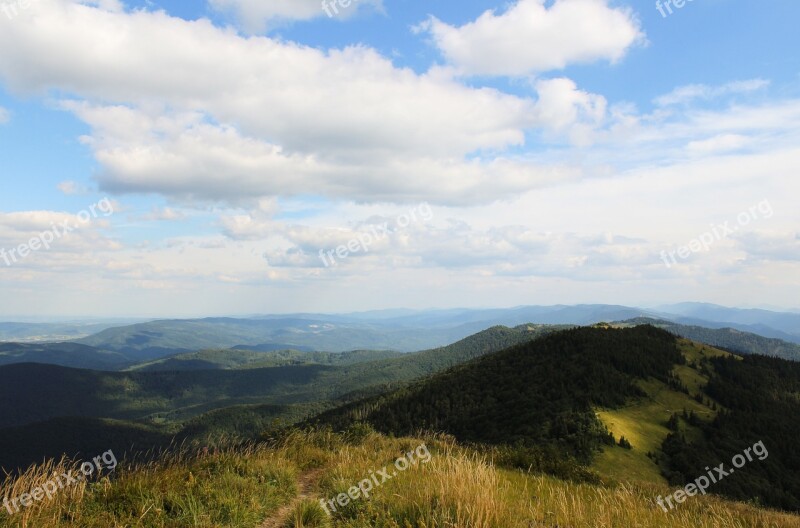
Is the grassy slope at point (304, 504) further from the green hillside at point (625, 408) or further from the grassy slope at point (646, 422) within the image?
the grassy slope at point (646, 422)

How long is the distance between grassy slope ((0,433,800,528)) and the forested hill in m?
45.5

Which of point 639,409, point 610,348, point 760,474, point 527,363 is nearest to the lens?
point 760,474

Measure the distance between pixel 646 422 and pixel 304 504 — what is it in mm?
78321

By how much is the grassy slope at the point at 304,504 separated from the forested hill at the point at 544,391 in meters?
45.5

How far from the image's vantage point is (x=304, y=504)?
7.74 m

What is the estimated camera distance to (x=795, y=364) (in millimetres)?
132000

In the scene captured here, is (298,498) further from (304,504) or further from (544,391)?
(544,391)

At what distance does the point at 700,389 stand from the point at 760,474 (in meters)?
36.8

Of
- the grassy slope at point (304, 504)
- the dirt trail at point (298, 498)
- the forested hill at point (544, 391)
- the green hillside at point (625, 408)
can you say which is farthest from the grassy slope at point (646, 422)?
the dirt trail at point (298, 498)

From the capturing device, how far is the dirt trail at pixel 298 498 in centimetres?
791

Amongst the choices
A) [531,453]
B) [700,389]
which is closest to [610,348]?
[700,389]

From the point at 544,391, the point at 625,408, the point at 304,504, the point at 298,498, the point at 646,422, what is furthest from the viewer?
the point at 544,391

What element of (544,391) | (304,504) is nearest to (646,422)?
(544,391)

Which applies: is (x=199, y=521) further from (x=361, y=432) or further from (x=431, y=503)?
(x=361, y=432)
